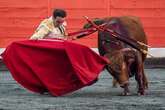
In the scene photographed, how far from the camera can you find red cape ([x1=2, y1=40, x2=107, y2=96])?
38.8ft

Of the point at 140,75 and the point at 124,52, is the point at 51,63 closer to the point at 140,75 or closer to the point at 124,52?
the point at 124,52

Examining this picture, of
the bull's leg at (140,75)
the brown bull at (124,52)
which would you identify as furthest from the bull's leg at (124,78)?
the bull's leg at (140,75)

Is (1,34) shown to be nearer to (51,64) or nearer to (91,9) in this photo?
(91,9)

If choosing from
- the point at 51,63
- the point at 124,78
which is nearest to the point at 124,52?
the point at 124,78

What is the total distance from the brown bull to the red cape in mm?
221

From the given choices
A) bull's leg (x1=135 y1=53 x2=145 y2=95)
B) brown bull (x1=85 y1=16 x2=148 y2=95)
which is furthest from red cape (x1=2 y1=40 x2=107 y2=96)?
bull's leg (x1=135 y1=53 x2=145 y2=95)

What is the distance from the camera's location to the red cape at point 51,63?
1184cm

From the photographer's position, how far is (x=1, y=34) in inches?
723

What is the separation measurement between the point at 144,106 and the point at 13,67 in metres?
2.25

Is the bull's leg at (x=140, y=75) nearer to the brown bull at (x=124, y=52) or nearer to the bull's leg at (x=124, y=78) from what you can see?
the brown bull at (x=124, y=52)

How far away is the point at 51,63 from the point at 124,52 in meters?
1.00

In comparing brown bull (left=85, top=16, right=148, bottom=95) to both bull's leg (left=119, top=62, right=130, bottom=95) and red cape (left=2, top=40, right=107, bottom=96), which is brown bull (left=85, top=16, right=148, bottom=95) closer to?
bull's leg (left=119, top=62, right=130, bottom=95)

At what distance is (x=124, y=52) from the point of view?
12.1 m

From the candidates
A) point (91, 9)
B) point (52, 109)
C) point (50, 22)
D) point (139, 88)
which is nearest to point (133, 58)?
point (139, 88)
